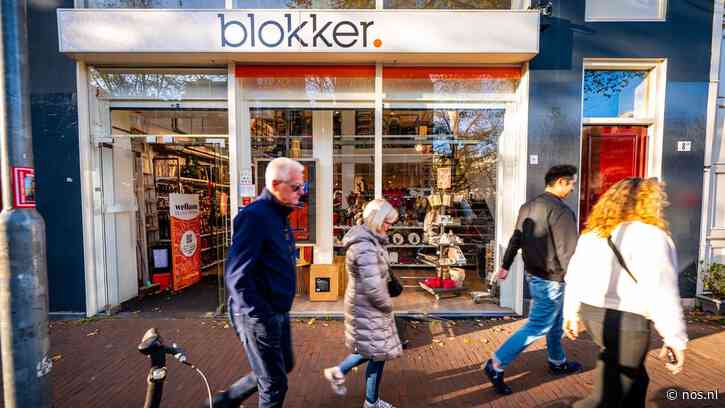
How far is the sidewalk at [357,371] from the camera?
9.39ft

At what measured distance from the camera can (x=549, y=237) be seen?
291cm

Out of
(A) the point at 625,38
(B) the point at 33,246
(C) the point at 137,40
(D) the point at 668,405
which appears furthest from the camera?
(A) the point at 625,38

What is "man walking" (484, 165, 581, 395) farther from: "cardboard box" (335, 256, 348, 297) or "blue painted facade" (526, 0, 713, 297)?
"cardboard box" (335, 256, 348, 297)

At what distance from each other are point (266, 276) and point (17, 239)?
159cm

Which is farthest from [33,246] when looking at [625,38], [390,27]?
[625,38]

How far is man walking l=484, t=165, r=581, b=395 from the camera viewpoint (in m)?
2.87

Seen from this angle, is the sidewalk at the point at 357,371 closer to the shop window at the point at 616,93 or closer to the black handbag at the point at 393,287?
the black handbag at the point at 393,287

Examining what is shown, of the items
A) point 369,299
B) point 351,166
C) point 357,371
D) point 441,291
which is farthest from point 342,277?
point 369,299

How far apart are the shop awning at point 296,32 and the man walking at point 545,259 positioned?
2297 millimetres

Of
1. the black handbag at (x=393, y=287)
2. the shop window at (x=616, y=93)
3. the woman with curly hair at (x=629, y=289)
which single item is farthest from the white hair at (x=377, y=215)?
the shop window at (x=616, y=93)

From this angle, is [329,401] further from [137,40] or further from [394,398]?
[137,40]

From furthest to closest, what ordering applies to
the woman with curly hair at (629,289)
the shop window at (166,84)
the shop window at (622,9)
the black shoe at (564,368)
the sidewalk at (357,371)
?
the shop window at (166,84), the shop window at (622,9), the black shoe at (564,368), the sidewalk at (357,371), the woman with curly hair at (629,289)

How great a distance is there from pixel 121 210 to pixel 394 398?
497cm

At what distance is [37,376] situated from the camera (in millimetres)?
2158
